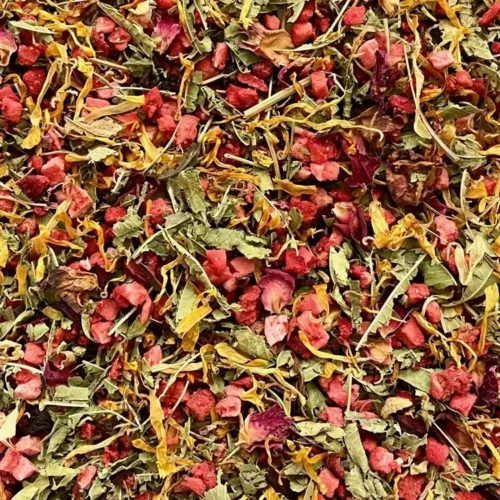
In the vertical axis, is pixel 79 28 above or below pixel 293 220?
above

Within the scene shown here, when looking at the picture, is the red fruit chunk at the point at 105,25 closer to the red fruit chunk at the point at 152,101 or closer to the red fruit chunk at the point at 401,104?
the red fruit chunk at the point at 152,101

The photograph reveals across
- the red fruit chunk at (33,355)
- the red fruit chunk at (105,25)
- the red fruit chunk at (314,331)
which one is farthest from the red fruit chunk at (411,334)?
the red fruit chunk at (105,25)

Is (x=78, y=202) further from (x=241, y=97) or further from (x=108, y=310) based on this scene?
(x=241, y=97)

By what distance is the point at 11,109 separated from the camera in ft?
4.10

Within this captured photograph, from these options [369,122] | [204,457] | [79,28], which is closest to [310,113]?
[369,122]

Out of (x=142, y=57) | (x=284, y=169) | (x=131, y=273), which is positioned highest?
(x=142, y=57)

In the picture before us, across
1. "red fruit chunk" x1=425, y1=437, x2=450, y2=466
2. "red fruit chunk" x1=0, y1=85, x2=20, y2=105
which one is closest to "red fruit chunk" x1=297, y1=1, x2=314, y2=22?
"red fruit chunk" x1=0, y1=85, x2=20, y2=105

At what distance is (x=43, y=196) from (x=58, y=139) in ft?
0.31

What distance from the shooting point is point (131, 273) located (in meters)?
1.23

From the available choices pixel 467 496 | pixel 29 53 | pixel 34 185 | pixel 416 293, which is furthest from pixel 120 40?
pixel 467 496

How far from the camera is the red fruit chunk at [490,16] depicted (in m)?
1.30

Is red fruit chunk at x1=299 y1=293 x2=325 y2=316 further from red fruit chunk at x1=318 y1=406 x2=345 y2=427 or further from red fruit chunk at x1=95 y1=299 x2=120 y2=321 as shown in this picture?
red fruit chunk at x1=95 y1=299 x2=120 y2=321

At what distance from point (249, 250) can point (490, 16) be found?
560 millimetres

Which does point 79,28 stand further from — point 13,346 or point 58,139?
point 13,346
